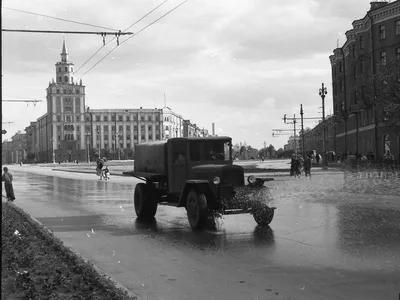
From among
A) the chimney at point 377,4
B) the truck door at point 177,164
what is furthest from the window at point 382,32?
the truck door at point 177,164

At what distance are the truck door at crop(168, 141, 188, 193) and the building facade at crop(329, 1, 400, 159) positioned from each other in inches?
1176

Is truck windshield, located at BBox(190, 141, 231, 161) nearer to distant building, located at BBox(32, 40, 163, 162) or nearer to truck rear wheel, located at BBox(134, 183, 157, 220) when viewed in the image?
truck rear wheel, located at BBox(134, 183, 157, 220)

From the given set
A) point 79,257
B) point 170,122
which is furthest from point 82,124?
point 79,257

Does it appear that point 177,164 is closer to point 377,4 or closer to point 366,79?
point 366,79

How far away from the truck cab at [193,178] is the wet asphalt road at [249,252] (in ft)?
1.70

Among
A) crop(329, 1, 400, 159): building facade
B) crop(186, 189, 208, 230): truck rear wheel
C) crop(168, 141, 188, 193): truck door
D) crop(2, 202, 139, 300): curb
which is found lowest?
crop(2, 202, 139, 300): curb

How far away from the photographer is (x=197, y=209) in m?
11.6

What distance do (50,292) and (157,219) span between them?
8292 millimetres

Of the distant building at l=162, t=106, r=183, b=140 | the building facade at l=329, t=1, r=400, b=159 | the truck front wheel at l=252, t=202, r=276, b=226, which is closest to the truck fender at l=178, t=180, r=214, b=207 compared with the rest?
the truck front wheel at l=252, t=202, r=276, b=226

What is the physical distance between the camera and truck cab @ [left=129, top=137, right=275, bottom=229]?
11680 mm

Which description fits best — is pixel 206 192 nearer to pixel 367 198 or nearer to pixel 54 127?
pixel 367 198

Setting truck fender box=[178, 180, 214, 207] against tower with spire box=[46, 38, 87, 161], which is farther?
tower with spire box=[46, 38, 87, 161]

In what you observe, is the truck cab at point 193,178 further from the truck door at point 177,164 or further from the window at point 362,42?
the window at point 362,42

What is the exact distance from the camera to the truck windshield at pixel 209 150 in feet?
41.7
